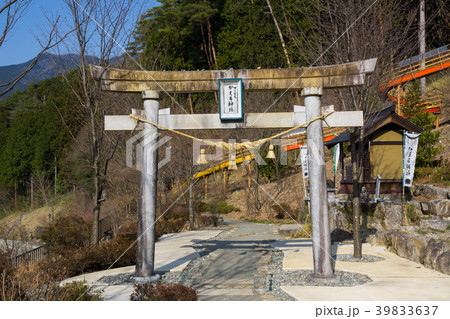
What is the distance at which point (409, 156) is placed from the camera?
43.6ft

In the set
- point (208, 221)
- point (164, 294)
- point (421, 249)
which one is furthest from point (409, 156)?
point (164, 294)

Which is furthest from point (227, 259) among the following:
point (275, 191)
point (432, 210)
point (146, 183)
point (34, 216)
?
point (34, 216)

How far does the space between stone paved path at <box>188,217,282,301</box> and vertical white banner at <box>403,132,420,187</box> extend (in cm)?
471

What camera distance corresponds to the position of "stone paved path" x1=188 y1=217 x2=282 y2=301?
7281mm

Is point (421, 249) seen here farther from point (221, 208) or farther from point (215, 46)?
point (215, 46)

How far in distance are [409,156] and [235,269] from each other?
287 inches

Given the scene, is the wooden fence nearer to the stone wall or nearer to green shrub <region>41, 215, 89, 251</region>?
green shrub <region>41, 215, 89, 251</region>

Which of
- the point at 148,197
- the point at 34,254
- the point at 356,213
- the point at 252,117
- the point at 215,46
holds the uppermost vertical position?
the point at 215,46

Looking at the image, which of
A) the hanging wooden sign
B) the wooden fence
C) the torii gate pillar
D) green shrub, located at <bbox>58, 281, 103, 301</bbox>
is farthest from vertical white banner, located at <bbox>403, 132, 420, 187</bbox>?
the wooden fence

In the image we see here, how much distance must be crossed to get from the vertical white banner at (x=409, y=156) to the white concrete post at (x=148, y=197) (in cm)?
864

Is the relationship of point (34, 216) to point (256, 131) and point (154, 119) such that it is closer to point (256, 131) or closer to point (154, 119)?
point (256, 131)

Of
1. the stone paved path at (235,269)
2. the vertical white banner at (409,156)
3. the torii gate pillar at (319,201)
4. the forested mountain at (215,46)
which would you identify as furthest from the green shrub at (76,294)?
the vertical white banner at (409,156)

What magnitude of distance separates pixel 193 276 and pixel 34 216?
2335 cm

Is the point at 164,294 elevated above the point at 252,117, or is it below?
below
